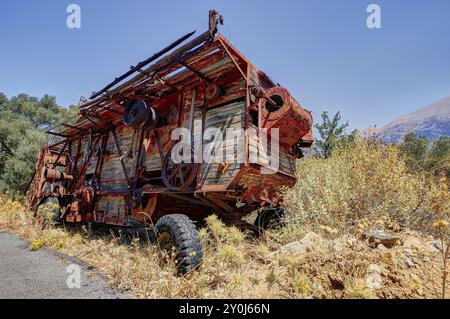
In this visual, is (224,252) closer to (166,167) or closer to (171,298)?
(171,298)

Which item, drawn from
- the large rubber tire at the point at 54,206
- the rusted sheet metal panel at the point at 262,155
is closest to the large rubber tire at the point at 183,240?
the rusted sheet metal panel at the point at 262,155

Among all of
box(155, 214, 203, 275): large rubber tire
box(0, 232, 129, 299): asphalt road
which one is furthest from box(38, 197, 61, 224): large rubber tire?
box(155, 214, 203, 275): large rubber tire

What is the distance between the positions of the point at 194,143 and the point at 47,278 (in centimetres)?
355

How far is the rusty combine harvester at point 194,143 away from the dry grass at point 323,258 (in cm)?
47

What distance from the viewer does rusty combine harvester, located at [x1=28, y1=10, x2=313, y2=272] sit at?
4707 mm

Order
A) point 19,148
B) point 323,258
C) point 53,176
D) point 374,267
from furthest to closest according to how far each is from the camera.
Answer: point 19,148 < point 53,176 < point 323,258 < point 374,267

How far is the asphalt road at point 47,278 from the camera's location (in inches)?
129

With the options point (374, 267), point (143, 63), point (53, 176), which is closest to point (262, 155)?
point (374, 267)

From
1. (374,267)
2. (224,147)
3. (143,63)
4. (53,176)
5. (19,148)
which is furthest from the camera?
(19,148)

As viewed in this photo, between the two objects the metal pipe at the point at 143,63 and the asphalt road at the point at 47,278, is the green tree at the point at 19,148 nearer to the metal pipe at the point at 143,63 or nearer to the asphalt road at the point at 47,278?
the metal pipe at the point at 143,63

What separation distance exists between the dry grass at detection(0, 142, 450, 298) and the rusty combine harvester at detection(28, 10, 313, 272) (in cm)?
47

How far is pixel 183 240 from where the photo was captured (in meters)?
3.86

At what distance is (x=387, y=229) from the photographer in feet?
15.9

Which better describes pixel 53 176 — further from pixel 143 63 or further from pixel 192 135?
pixel 192 135
